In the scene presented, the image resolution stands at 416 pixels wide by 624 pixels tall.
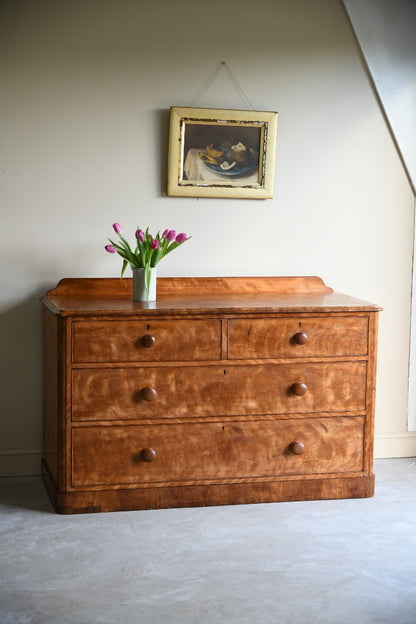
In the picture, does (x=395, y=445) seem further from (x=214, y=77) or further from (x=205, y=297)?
(x=214, y=77)

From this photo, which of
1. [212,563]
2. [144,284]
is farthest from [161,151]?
[212,563]

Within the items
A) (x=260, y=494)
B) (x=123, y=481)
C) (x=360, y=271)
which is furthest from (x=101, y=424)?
(x=360, y=271)

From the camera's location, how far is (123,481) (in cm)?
343

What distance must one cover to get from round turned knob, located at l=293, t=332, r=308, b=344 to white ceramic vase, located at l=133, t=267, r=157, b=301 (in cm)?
65

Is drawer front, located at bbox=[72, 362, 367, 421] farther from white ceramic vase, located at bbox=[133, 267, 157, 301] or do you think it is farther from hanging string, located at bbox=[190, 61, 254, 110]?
hanging string, located at bbox=[190, 61, 254, 110]

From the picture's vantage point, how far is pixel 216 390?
11.4 ft

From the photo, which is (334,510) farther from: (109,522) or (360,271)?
(360,271)

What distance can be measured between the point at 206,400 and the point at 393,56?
1.97 m

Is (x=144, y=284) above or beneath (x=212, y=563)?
above

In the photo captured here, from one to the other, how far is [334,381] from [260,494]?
0.58m

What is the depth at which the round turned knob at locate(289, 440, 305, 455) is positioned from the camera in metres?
3.55

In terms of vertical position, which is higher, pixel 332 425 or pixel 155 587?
pixel 332 425

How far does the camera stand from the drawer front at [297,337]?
3.49m

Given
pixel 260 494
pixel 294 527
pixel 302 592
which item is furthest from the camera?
pixel 260 494
